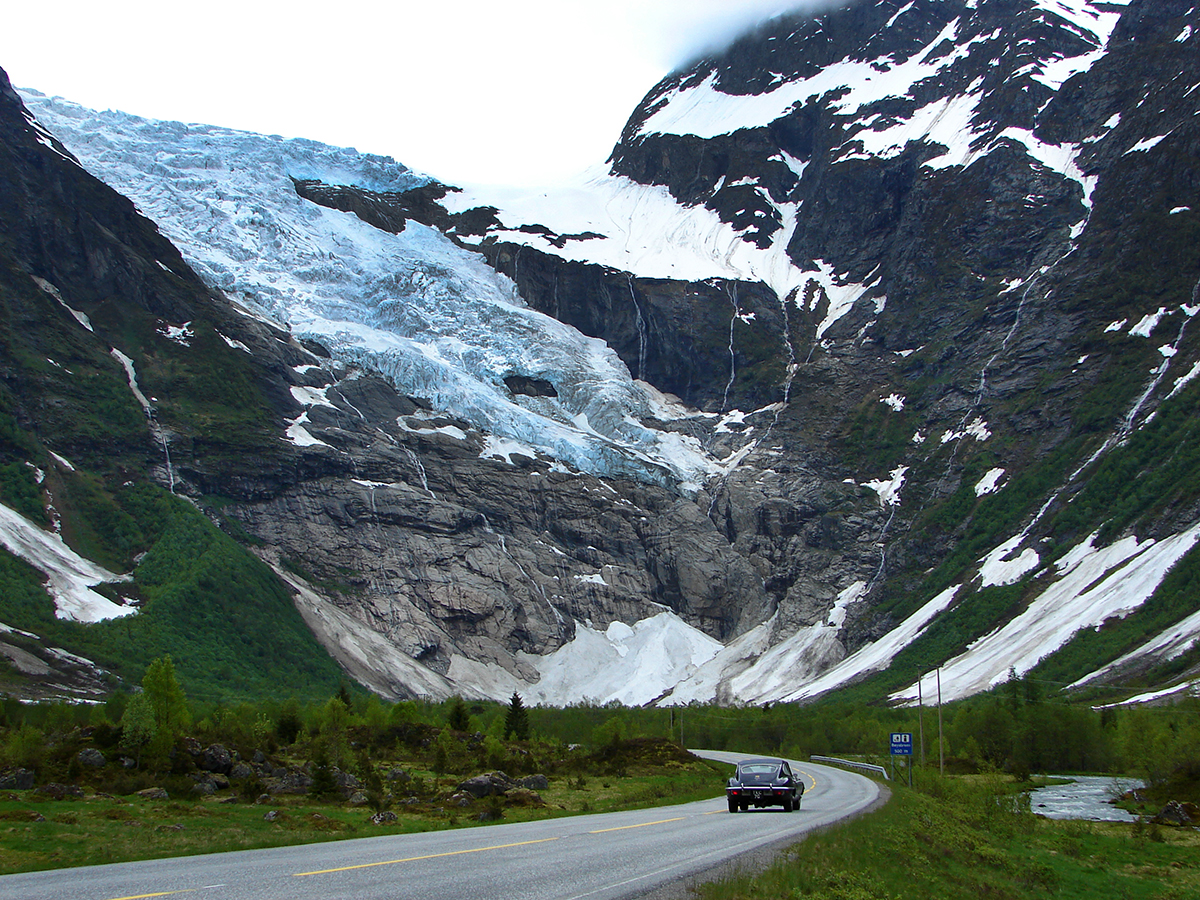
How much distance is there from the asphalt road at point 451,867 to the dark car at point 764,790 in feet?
19.9

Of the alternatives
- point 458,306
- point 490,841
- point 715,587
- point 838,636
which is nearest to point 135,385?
point 458,306

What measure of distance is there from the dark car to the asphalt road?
19.9 feet

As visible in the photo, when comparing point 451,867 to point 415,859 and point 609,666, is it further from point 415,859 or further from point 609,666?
point 609,666

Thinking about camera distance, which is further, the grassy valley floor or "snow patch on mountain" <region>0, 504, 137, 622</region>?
"snow patch on mountain" <region>0, 504, 137, 622</region>

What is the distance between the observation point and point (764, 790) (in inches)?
1217

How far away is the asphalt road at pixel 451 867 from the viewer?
43.7ft

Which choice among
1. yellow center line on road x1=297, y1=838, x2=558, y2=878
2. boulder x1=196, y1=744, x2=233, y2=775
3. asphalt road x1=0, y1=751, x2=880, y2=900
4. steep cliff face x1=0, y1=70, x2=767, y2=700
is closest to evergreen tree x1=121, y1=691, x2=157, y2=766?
boulder x1=196, y1=744, x2=233, y2=775

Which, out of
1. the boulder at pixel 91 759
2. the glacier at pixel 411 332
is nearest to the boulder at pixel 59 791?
the boulder at pixel 91 759

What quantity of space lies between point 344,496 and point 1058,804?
11656 cm

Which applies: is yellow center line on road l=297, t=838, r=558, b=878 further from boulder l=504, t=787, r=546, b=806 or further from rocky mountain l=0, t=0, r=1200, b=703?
rocky mountain l=0, t=0, r=1200, b=703

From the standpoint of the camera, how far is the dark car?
30.9m

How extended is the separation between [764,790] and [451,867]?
17.7 m

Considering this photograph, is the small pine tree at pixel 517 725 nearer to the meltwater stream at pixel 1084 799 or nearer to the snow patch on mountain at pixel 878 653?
the meltwater stream at pixel 1084 799

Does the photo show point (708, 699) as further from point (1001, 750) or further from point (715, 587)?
point (1001, 750)
